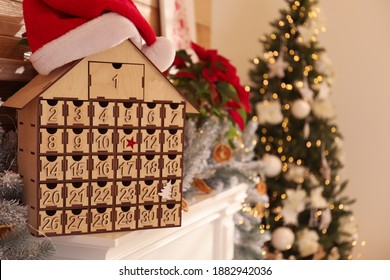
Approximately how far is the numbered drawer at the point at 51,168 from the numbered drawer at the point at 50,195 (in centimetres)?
2

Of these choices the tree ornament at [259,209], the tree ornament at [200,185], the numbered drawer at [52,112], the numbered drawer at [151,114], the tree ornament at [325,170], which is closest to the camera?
the numbered drawer at [52,112]

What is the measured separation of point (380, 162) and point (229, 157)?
1940 millimetres

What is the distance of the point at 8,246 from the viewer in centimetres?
110

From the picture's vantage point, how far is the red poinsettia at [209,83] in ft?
5.98

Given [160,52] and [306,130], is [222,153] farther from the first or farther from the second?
[306,130]

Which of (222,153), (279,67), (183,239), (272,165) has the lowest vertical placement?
(183,239)

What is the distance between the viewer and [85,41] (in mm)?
1140

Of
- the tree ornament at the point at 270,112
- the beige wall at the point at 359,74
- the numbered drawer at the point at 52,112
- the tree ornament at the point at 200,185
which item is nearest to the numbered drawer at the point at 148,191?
the numbered drawer at the point at 52,112

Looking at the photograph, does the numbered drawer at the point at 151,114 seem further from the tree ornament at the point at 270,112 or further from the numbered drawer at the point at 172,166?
the tree ornament at the point at 270,112

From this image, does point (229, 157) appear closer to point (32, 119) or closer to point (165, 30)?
point (165, 30)

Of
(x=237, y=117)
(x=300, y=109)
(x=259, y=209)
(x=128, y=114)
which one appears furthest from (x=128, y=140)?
(x=300, y=109)

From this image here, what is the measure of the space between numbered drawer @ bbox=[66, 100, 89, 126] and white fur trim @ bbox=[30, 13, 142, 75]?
9 centimetres

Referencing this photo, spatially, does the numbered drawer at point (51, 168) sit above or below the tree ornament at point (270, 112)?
below

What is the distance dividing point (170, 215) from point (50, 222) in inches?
11.2
